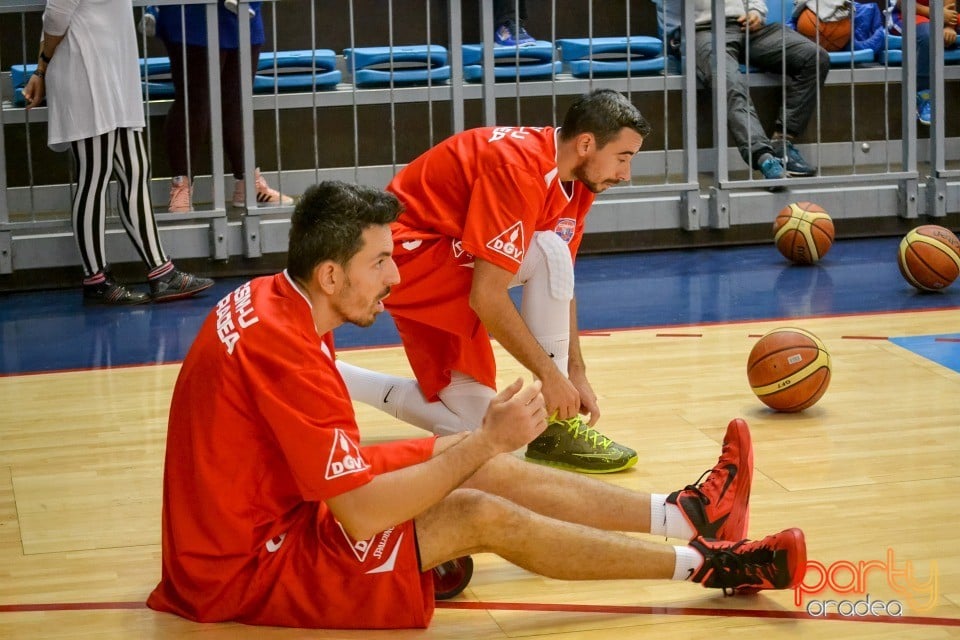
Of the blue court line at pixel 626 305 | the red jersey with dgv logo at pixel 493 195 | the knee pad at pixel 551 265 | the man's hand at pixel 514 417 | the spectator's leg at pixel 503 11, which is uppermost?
the spectator's leg at pixel 503 11

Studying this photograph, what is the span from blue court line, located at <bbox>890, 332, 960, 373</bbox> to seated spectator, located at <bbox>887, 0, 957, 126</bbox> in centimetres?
356

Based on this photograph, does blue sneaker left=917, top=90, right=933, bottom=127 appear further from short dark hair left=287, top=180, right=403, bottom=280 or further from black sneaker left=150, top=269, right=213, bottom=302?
short dark hair left=287, top=180, right=403, bottom=280

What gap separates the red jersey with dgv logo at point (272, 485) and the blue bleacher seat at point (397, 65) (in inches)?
216

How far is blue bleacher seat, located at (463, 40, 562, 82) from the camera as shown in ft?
28.2

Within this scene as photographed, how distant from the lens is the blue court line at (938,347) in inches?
221

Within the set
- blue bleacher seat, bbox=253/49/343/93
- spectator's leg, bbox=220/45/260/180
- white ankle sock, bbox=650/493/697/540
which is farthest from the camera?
blue bleacher seat, bbox=253/49/343/93

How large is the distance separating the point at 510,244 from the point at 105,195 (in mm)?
3631

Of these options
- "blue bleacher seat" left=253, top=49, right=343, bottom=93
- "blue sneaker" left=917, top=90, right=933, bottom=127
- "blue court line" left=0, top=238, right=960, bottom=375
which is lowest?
"blue court line" left=0, top=238, right=960, bottom=375

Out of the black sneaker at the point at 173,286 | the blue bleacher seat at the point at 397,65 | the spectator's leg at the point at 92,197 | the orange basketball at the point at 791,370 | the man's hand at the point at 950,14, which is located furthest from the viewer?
the man's hand at the point at 950,14

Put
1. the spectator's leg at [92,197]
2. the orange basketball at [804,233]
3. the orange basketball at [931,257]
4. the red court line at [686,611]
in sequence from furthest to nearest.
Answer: the orange basketball at [804,233] → the spectator's leg at [92,197] → the orange basketball at [931,257] → the red court line at [686,611]

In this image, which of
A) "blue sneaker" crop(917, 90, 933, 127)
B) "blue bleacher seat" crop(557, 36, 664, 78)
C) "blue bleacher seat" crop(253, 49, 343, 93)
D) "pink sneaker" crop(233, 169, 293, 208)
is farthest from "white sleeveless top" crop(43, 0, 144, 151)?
"blue sneaker" crop(917, 90, 933, 127)

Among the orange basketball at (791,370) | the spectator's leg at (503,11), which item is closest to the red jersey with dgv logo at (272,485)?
the orange basketball at (791,370)

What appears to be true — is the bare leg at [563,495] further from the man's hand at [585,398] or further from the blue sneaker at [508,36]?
the blue sneaker at [508,36]

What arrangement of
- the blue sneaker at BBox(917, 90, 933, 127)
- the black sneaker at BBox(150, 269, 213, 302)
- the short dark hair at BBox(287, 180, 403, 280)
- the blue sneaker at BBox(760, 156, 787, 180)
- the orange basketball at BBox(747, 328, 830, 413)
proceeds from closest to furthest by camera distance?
the short dark hair at BBox(287, 180, 403, 280) → the orange basketball at BBox(747, 328, 830, 413) → the black sneaker at BBox(150, 269, 213, 302) → the blue sneaker at BBox(760, 156, 787, 180) → the blue sneaker at BBox(917, 90, 933, 127)
